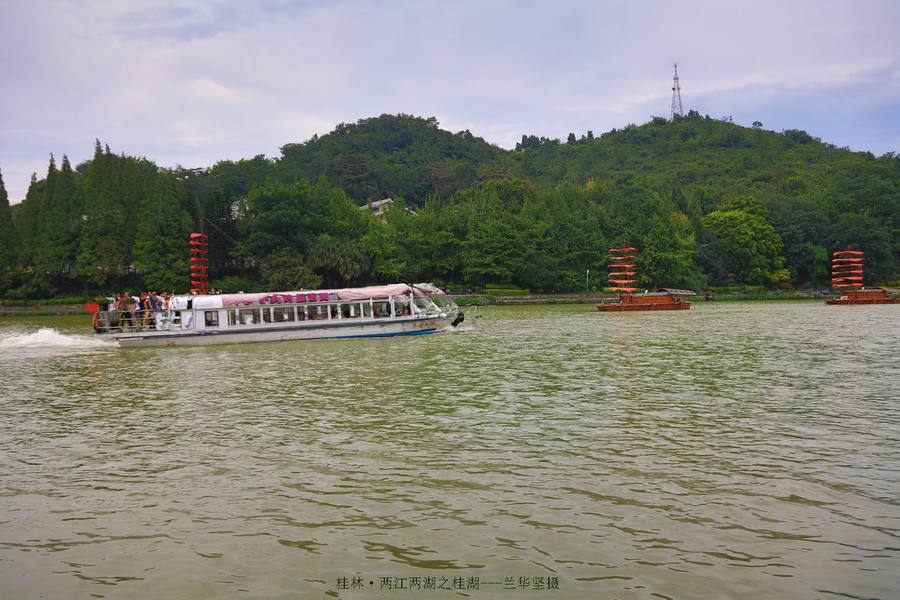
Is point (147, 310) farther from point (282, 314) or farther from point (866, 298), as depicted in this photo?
point (866, 298)

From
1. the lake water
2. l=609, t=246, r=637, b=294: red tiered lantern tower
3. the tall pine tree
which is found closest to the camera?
the lake water

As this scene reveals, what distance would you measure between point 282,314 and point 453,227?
52.8m

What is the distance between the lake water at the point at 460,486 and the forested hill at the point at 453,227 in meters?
57.7

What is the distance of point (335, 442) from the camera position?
12672mm

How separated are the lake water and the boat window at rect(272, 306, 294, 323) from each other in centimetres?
1677

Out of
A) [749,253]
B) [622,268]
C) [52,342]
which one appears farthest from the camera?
[749,253]

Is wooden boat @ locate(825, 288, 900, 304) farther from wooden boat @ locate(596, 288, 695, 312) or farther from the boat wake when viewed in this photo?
the boat wake

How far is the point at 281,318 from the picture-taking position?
38.0 meters

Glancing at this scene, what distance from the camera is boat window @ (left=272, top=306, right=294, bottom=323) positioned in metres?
37.9

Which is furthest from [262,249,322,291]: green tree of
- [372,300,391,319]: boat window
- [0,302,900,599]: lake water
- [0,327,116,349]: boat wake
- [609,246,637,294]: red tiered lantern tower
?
[0,302,900,599]: lake water

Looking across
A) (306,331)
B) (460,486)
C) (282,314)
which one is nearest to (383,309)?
(306,331)

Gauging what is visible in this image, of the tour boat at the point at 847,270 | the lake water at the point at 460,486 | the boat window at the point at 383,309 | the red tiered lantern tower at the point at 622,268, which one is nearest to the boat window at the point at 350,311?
the boat window at the point at 383,309

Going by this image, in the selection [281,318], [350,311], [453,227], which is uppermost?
[453,227]

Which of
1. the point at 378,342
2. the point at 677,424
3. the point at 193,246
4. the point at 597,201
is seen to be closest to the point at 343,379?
the point at 677,424
